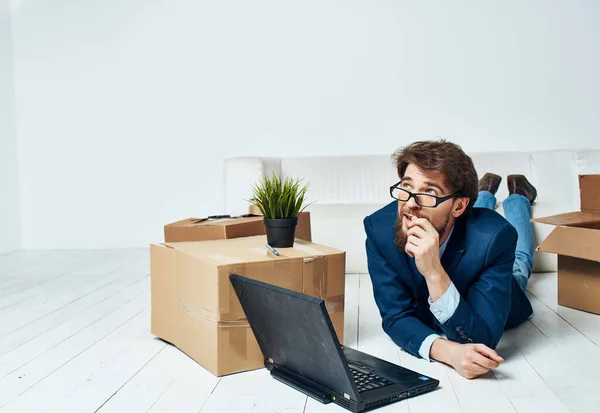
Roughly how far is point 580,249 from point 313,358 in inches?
52.8

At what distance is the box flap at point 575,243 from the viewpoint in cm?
263

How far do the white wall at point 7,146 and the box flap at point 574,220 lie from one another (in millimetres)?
3642

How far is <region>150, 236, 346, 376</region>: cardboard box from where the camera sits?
2072 mm

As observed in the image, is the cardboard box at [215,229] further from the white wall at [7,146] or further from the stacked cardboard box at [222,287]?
the white wall at [7,146]

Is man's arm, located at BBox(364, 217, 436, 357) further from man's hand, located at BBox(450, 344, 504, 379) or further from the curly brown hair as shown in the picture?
the curly brown hair

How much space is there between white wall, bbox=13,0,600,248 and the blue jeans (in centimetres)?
127

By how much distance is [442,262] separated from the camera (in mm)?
2193

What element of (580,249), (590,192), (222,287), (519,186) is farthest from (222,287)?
(519,186)

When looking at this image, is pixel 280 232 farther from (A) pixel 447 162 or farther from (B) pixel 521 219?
(B) pixel 521 219

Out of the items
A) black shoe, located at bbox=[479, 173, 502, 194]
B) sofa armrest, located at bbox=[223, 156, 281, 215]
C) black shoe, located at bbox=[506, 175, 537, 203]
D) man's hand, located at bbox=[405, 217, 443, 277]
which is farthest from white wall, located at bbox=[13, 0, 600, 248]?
man's hand, located at bbox=[405, 217, 443, 277]

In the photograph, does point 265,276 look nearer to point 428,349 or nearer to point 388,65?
point 428,349

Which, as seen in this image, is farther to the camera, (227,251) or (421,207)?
(227,251)

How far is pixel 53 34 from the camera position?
4875 mm

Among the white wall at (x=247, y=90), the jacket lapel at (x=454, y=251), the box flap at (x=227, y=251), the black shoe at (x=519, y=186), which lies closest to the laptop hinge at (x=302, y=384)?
the box flap at (x=227, y=251)
